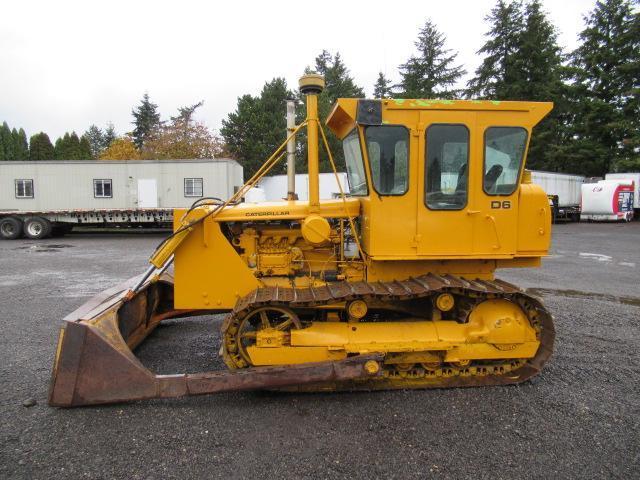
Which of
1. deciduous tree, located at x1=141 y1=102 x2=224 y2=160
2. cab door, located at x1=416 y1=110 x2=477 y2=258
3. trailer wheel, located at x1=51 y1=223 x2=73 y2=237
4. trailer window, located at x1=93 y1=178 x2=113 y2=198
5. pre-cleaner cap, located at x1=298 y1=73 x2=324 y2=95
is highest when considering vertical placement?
deciduous tree, located at x1=141 y1=102 x2=224 y2=160

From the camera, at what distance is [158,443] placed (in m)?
3.46

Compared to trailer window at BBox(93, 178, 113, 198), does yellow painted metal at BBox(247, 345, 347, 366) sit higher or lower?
lower

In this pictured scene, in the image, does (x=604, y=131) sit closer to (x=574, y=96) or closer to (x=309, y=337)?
(x=574, y=96)

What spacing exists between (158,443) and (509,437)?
283 centimetres

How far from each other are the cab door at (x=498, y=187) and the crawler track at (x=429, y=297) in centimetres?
41

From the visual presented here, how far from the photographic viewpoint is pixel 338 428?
3674mm

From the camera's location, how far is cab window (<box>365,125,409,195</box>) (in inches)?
171

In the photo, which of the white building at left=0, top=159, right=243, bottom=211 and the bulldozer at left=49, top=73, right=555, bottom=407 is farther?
the white building at left=0, top=159, right=243, bottom=211

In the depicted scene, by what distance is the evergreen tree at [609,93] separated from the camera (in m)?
32.0

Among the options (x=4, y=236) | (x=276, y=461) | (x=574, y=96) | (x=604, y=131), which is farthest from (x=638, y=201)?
(x=4, y=236)

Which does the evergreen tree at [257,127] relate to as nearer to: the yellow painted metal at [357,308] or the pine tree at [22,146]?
the pine tree at [22,146]

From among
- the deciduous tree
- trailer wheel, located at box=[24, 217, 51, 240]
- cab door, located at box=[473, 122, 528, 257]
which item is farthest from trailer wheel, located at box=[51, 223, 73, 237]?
cab door, located at box=[473, 122, 528, 257]

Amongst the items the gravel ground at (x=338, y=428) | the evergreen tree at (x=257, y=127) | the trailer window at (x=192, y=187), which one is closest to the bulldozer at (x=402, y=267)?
the gravel ground at (x=338, y=428)

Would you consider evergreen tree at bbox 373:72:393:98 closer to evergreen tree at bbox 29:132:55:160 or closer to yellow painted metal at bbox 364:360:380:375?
evergreen tree at bbox 29:132:55:160
